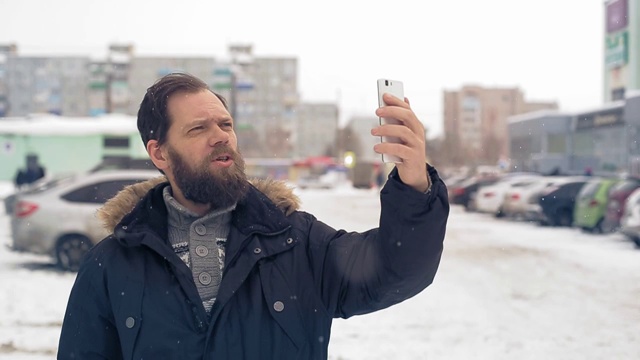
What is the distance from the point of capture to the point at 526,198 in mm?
19500

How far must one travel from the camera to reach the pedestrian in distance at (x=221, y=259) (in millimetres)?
1800

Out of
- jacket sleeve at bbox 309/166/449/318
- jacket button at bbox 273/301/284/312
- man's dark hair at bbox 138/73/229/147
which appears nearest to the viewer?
jacket sleeve at bbox 309/166/449/318

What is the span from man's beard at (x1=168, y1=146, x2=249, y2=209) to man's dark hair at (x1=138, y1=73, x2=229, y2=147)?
0.13 m

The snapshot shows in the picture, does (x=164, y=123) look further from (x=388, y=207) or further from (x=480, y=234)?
(x=480, y=234)

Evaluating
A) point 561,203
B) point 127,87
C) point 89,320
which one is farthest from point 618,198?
point 127,87

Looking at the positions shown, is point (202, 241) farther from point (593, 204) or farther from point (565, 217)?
point (565, 217)

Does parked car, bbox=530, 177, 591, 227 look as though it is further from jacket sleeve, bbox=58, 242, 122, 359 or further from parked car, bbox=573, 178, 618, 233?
jacket sleeve, bbox=58, 242, 122, 359

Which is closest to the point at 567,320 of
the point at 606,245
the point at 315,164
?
the point at 606,245

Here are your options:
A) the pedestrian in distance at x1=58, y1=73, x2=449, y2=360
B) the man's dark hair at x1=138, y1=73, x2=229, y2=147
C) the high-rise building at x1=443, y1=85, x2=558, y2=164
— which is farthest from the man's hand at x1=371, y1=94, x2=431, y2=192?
the high-rise building at x1=443, y1=85, x2=558, y2=164

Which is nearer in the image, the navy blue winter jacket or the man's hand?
the man's hand

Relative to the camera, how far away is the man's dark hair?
2074 mm

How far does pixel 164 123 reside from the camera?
207 centimetres

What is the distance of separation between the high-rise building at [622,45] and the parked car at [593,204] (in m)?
24.3

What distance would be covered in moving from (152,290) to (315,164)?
212ft
